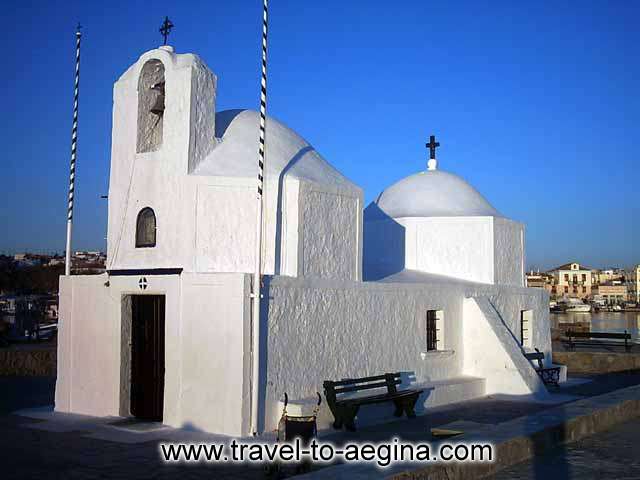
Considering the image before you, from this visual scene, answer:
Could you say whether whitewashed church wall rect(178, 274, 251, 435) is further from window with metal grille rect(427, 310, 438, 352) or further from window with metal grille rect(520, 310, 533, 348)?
window with metal grille rect(520, 310, 533, 348)

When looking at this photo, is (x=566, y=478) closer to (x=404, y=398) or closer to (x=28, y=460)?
(x=404, y=398)

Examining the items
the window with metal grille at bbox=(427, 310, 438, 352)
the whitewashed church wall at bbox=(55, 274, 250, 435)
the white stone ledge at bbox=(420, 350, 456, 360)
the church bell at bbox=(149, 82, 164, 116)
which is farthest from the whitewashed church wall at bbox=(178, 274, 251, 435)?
the window with metal grille at bbox=(427, 310, 438, 352)

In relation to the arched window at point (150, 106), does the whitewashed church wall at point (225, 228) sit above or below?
below

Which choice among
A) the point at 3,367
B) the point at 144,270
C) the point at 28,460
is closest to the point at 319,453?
the point at 28,460

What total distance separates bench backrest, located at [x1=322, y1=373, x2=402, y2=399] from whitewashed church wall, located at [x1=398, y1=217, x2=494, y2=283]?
17.9ft

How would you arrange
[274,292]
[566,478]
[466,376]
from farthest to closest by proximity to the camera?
1. [466,376]
2. [274,292]
3. [566,478]

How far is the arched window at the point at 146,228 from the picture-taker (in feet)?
41.7

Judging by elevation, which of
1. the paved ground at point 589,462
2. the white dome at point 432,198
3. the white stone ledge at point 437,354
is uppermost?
the white dome at point 432,198

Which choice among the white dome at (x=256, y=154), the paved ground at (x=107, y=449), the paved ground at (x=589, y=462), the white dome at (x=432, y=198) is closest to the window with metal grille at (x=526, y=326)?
the white dome at (x=432, y=198)

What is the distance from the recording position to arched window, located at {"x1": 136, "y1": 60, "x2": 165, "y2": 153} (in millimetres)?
13234

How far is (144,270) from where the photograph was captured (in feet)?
40.9

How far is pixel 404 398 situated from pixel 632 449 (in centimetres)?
436

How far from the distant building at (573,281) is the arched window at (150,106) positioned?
430 feet

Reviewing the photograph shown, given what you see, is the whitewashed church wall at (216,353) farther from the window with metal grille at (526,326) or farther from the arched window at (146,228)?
the window with metal grille at (526,326)
